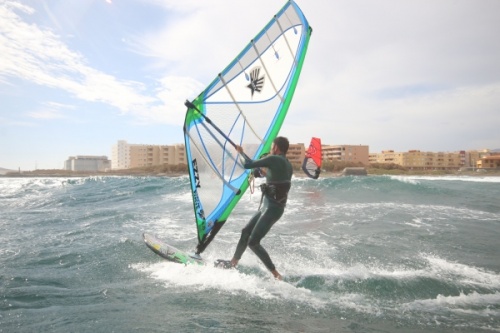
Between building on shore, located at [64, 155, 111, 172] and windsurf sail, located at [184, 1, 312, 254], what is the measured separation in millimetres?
136717

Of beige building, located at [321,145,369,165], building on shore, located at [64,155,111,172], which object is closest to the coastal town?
beige building, located at [321,145,369,165]

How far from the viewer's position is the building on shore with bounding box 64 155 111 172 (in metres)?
133

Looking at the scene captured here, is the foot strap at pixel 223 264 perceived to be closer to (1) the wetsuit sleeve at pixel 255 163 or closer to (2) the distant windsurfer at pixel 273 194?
(2) the distant windsurfer at pixel 273 194

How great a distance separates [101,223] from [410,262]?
7424mm

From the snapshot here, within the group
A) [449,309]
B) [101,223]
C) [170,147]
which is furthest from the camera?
[170,147]

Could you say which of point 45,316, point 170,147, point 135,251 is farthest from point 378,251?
point 170,147

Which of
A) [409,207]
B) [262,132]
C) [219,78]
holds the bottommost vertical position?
[409,207]

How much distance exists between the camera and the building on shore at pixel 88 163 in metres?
133

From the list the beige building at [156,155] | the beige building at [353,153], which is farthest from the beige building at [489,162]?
the beige building at [156,155]

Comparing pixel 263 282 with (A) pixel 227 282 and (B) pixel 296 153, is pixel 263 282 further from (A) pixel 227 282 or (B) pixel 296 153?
(B) pixel 296 153

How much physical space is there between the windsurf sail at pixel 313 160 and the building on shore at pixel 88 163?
137 m

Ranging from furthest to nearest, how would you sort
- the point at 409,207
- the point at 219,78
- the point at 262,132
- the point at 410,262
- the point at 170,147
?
the point at 170,147, the point at 409,207, the point at 410,262, the point at 262,132, the point at 219,78

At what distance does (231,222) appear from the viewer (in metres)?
9.13

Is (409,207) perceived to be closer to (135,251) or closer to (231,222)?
(231,222)
